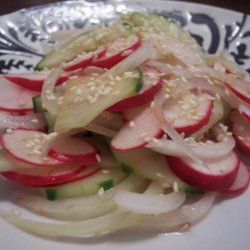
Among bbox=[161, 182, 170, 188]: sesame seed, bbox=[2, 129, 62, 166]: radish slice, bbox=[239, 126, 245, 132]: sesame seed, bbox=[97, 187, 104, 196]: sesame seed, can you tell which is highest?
bbox=[239, 126, 245, 132]: sesame seed

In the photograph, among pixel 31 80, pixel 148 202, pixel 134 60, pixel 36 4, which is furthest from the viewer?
pixel 36 4

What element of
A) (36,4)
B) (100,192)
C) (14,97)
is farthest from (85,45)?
(36,4)

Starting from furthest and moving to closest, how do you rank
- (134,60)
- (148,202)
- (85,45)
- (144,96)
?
1. (85,45)
2. (134,60)
3. (144,96)
4. (148,202)

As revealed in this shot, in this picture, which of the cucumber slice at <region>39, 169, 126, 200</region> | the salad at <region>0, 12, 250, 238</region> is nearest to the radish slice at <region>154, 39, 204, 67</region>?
the salad at <region>0, 12, 250, 238</region>

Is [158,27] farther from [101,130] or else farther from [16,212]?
[16,212]

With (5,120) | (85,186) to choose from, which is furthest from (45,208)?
(5,120)

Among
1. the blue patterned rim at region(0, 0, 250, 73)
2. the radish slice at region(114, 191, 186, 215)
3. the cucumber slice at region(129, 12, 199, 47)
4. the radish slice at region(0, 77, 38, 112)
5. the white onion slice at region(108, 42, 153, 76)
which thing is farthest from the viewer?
the blue patterned rim at region(0, 0, 250, 73)

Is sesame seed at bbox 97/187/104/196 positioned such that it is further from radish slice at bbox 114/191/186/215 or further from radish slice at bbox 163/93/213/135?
radish slice at bbox 163/93/213/135
